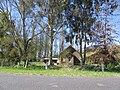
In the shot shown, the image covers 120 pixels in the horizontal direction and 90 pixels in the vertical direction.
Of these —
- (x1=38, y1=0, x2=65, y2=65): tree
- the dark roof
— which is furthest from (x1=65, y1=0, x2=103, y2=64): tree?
the dark roof

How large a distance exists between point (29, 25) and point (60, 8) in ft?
28.7

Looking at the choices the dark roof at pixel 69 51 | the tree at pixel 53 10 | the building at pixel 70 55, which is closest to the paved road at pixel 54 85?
the tree at pixel 53 10

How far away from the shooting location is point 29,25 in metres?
51.1

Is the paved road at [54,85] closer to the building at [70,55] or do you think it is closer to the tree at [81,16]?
the tree at [81,16]

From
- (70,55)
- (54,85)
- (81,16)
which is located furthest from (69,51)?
(54,85)

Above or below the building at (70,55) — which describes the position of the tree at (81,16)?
above

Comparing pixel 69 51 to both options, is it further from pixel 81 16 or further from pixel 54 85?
pixel 54 85

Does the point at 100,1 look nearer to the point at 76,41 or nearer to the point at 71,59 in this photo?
the point at 76,41

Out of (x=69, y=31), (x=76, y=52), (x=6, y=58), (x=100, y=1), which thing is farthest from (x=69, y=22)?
(x=76, y=52)

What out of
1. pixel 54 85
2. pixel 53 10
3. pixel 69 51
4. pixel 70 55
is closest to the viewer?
pixel 54 85

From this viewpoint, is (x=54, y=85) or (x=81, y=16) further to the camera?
(x=81, y=16)

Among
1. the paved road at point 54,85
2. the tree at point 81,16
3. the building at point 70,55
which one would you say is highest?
the tree at point 81,16

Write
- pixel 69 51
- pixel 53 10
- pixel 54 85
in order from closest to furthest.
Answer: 1. pixel 54 85
2. pixel 53 10
3. pixel 69 51

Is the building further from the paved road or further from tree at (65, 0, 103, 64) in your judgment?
the paved road
